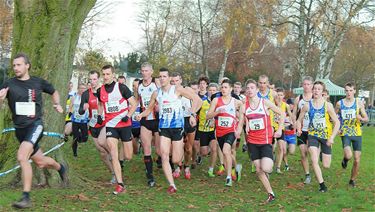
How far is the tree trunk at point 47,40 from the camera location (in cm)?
869

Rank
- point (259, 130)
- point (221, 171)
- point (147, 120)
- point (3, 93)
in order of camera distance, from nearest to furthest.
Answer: point (3, 93), point (259, 130), point (147, 120), point (221, 171)

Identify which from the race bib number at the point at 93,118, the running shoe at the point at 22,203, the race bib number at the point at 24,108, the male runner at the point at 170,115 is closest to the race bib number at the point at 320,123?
the male runner at the point at 170,115

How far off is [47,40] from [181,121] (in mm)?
2863

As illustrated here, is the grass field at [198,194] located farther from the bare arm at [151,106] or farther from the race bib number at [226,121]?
the bare arm at [151,106]

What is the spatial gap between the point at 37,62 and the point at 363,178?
8.29 meters

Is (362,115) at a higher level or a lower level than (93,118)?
higher

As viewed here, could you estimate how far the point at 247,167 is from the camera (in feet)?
43.2

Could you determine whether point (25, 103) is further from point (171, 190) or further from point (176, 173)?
point (176, 173)

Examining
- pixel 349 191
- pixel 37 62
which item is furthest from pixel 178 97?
pixel 349 191

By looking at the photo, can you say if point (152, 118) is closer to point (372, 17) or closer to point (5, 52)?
point (372, 17)

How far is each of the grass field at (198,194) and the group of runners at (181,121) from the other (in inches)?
12.1

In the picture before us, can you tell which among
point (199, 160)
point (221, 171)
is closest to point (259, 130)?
point (221, 171)

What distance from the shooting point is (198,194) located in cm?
927

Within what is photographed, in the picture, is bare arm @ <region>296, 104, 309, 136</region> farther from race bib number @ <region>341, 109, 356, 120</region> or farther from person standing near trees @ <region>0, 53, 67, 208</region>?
person standing near trees @ <region>0, 53, 67, 208</region>
